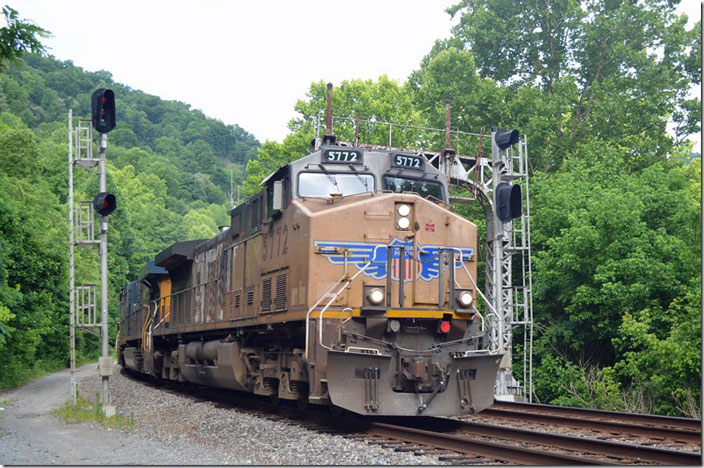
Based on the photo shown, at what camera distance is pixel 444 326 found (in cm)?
1102

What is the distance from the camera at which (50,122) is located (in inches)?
4395

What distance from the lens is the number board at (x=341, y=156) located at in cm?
1190

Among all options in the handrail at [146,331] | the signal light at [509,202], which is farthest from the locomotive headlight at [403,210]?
the handrail at [146,331]

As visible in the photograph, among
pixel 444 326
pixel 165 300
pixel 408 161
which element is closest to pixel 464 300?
pixel 444 326

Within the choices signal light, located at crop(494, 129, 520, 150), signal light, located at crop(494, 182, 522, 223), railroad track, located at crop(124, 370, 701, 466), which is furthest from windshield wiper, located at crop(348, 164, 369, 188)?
signal light, located at crop(494, 129, 520, 150)

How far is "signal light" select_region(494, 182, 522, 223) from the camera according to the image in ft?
59.2

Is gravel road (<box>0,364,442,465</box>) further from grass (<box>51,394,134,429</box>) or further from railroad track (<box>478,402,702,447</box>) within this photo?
railroad track (<box>478,402,702,447</box>)

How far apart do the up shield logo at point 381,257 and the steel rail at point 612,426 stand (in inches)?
132

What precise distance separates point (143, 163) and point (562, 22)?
284 feet

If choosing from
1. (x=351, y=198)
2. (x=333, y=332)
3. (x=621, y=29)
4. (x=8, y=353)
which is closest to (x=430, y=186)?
(x=351, y=198)

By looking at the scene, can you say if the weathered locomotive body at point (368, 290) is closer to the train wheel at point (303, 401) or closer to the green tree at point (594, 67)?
the train wheel at point (303, 401)

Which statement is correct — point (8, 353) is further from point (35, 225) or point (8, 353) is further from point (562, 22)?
point (562, 22)

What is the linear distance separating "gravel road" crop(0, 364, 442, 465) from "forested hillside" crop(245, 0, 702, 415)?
10862 millimetres

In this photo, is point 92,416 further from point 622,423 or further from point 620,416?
point 620,416
